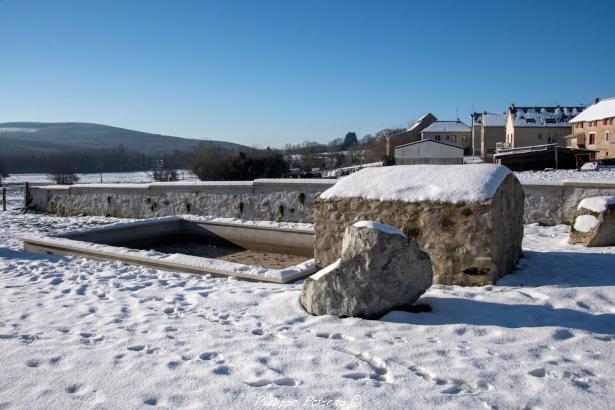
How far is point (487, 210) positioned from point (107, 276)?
525cm

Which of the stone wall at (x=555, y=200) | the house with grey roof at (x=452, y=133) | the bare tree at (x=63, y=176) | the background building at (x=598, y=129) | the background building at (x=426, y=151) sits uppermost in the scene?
the house with grey roof at (x=452, y=133)

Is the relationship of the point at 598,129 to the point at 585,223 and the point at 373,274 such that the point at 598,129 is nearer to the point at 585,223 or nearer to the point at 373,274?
the point at 585,223

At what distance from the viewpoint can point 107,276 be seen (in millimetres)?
6754

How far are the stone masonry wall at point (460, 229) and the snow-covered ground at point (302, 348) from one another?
12.0 inches

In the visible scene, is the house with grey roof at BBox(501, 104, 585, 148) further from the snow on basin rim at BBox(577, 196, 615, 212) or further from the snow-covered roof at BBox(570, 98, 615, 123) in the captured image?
the snow on basin rim at BBox(577, 196, 615, 212)

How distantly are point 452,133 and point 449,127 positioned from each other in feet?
4.97

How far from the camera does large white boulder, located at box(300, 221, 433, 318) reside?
434 centimetres

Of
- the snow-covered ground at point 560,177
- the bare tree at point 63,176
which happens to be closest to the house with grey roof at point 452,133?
the bare tree at point 63,176

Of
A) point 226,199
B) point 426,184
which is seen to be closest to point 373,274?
point 426,184

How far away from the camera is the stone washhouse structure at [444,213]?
551 cm

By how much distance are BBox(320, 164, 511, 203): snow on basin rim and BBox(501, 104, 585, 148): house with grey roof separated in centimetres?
5072

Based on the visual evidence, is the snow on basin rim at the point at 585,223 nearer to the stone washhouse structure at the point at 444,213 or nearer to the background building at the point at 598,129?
the stone washhouse structure at the point at 444,213

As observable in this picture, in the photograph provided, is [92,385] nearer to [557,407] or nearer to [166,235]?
[557,407]

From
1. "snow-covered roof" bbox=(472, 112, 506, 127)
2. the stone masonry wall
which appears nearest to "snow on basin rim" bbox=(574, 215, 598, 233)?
the stone masonry wall
